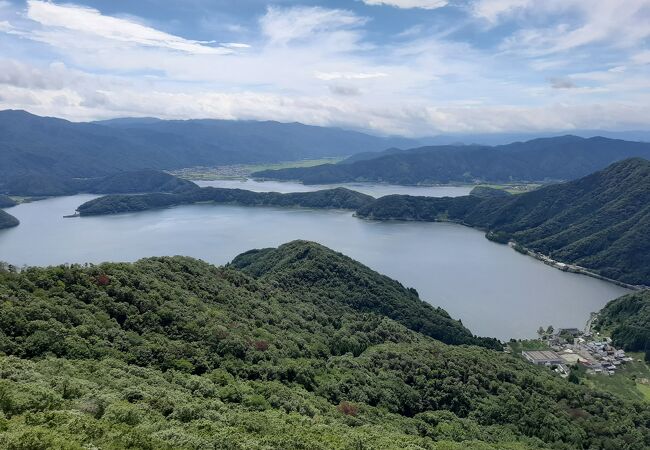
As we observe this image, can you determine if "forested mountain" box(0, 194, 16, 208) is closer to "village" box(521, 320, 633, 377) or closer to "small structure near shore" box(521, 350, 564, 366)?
"village" box(521, 320, 633, 377)

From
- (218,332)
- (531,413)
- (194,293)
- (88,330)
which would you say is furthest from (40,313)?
(531,413)

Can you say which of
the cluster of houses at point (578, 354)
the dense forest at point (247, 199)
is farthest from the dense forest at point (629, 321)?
the dense forest at point (247, 199)

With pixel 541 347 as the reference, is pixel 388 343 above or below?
above

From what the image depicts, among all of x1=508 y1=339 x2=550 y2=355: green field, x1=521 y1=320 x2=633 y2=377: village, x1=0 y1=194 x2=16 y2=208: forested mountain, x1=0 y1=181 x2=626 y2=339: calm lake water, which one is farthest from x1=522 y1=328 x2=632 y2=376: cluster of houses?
x1=0 y1=194 x2=16 y2=208: forested mountain

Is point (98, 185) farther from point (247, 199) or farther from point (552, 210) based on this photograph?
point (552, 210)

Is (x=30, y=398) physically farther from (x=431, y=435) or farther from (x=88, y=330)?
(x=431, y=435)

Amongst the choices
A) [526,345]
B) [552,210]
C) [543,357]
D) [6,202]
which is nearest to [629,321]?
[526,345]
